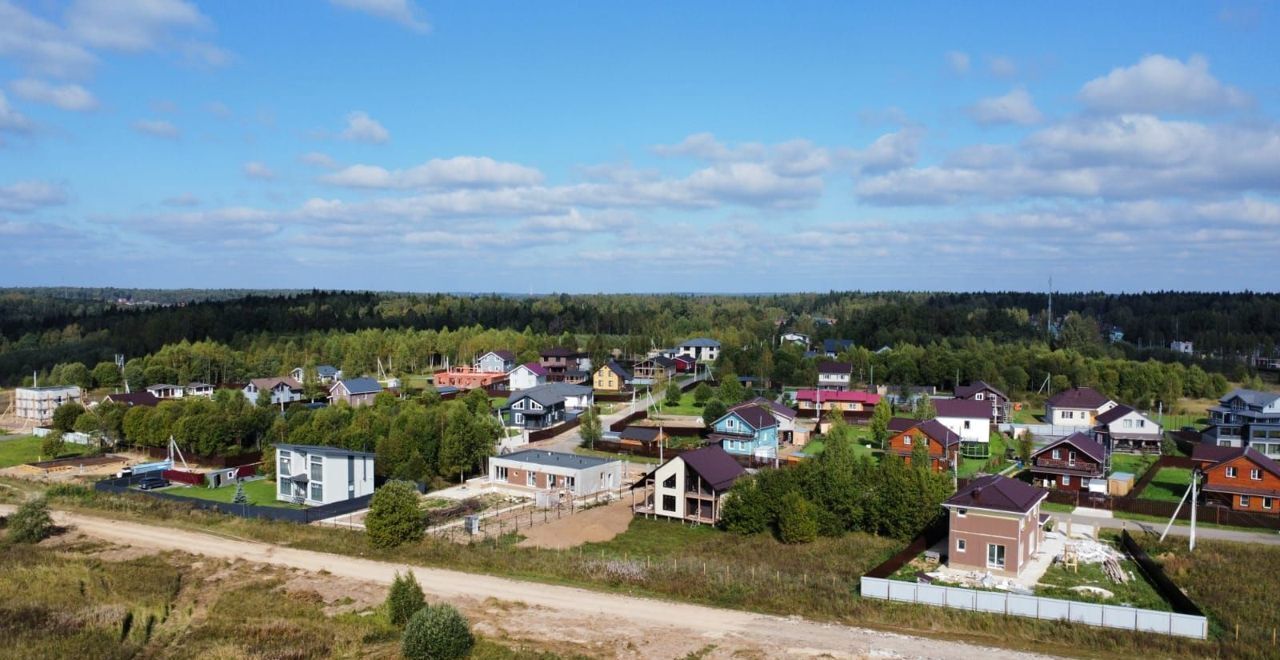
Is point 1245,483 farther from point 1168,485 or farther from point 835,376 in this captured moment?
point 835,376

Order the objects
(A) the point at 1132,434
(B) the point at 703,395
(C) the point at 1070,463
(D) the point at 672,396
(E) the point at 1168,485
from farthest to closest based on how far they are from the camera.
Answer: (D) the point at 672,396 < (B) the point at 703,395 < (A) the point at 1132,434 < (E) the point at 1168,485 < (C) the point at 1070,463

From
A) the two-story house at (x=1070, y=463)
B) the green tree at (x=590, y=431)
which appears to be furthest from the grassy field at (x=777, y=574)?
the green tree at (x=590, y=431)

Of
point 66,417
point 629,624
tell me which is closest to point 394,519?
point 629,624

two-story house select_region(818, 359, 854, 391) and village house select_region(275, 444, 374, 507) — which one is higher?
two-story house select_region(818, 359, 854, 391)

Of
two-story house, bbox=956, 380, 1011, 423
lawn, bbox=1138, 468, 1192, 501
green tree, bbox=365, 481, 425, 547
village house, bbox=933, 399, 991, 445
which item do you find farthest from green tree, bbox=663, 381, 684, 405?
green tree, bbox=365, 481, 425, 547

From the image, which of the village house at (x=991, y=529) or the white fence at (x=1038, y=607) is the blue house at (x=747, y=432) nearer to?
the village house at (x=991, y=529)

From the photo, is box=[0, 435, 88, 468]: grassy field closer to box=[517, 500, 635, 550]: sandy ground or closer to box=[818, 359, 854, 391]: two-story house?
box=[517, 500, 635, 550]: sandy ground
